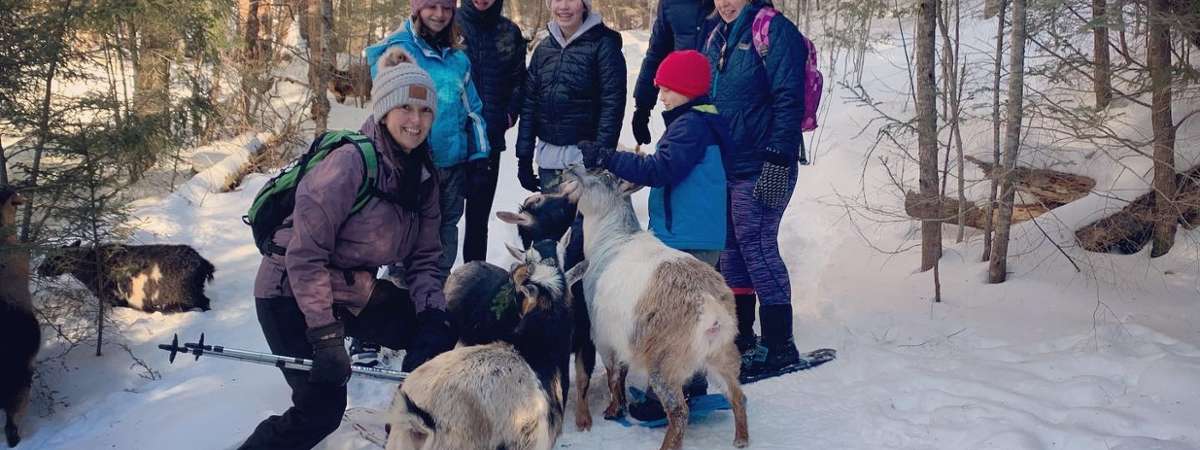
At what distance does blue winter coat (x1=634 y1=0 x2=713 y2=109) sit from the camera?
17.9 ft

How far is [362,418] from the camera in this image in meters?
3.32

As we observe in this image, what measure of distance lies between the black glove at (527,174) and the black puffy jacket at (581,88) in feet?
0.74

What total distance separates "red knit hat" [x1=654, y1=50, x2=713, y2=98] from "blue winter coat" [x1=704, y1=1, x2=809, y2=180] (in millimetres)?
385

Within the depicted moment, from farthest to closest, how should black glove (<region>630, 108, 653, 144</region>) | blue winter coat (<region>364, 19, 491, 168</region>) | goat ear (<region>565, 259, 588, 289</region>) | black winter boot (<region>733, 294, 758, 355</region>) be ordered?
black glove (<region>630, 108, 653, 144</region>) → black winter boot (<region>733, 294, 758, 355</region>) → blue winter coat (<region>364, 19, 491, 168</region>) → goat ear (<region>565, 259, 588, 289</region>)

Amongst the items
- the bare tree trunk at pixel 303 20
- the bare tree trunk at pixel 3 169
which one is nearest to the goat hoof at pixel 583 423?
the bare tree trunk at pixel 3 169

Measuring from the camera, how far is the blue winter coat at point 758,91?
470cm

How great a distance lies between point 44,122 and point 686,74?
443cm

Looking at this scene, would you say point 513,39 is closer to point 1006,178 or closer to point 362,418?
point 362,418

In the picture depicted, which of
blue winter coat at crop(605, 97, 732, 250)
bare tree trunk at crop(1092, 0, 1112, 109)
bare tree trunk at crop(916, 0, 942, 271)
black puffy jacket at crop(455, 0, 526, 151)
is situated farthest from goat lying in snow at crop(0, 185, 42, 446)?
bare tree trunk at crop(1092, 0, 1112, 109)

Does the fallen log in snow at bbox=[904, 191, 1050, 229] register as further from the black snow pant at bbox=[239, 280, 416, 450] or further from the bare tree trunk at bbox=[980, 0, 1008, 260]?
the black snow pant at bbox=[239, 280, 416, 450]

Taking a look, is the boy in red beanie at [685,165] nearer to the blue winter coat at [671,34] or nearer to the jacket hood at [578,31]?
the jacket hood at [578,31]

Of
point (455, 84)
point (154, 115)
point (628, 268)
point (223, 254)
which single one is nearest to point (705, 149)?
point (628, 268)

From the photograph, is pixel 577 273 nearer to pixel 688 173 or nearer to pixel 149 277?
pixel 688 173

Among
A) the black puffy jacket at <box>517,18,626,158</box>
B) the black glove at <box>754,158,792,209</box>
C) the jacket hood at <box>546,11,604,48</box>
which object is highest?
the jacket hood at <box>546,11,604,48</box>
